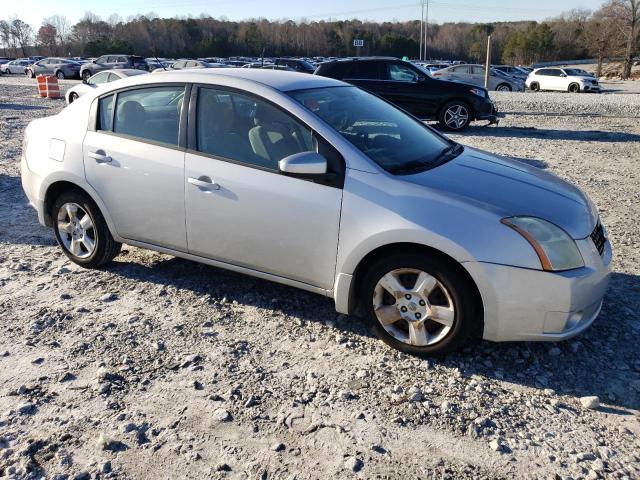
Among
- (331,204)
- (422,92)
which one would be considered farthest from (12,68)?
(331,204)

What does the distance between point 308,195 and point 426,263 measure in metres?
0.87

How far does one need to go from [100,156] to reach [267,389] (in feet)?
7.90

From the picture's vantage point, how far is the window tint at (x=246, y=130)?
382 cm

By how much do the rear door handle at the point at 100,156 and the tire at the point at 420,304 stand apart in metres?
2.28

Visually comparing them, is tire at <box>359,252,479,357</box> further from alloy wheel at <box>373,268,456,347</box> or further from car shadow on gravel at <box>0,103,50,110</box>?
car shadow on gravel at <box>0,103,50,110</box>

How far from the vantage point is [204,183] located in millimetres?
3992

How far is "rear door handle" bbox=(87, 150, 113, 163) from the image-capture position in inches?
174

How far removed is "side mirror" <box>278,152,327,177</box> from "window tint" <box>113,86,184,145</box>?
1.09 metres

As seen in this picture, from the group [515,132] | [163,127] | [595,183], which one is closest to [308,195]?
[163,127]

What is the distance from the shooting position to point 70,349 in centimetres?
368

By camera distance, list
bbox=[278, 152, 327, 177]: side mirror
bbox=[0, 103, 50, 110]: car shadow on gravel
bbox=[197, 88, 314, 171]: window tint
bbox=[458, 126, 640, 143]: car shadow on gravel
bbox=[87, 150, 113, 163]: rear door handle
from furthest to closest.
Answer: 1. bbox=[0, 103, 50, 110]: car shadow on gravel
2. bbox=[458, 126, 640, 143]: car shadow on gravel
3. bbox=[87, 150, 113, 163]: rear door handle
4. bbox=[197, 88, 314, 171]: window tint
5. bbox=[278, 152, 327, 177]: side mirror

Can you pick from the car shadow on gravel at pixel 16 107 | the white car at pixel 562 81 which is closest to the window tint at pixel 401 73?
the car shadow on gravel at pixel 16 107

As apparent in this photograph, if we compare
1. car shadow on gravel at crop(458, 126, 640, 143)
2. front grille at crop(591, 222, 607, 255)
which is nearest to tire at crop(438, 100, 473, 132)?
car shadow on gravel at crop(458, 126, 640, 143)

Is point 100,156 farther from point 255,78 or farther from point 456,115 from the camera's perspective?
point 456,115
